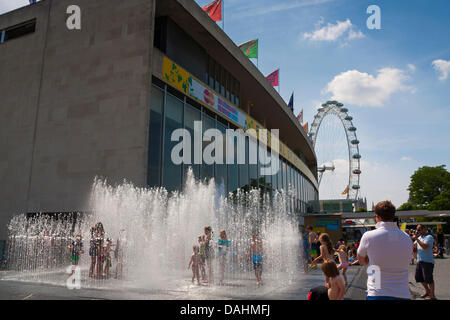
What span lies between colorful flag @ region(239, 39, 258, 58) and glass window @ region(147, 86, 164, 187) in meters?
13.0

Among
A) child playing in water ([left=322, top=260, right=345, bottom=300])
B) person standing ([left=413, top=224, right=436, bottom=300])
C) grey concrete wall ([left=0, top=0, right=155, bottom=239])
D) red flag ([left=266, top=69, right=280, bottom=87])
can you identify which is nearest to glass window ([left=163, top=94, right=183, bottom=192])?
grey concrete wall ([left=0, top=0, right=155, bottom=239])

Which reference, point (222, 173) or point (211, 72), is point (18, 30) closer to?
point (211, 72)

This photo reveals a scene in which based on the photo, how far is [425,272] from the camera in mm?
7762

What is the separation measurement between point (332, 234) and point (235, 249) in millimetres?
18410

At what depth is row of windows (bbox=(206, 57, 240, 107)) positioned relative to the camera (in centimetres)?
2257

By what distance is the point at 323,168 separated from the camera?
76250 mm

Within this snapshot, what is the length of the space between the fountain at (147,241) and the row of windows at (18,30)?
1139 centimetres

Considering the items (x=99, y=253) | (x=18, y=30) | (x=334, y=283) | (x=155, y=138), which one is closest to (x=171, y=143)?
(x=155, y=138)

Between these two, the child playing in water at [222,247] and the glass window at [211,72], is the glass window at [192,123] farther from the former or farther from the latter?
the child playing in water at [222,247]

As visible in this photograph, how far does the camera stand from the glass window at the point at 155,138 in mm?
15797
